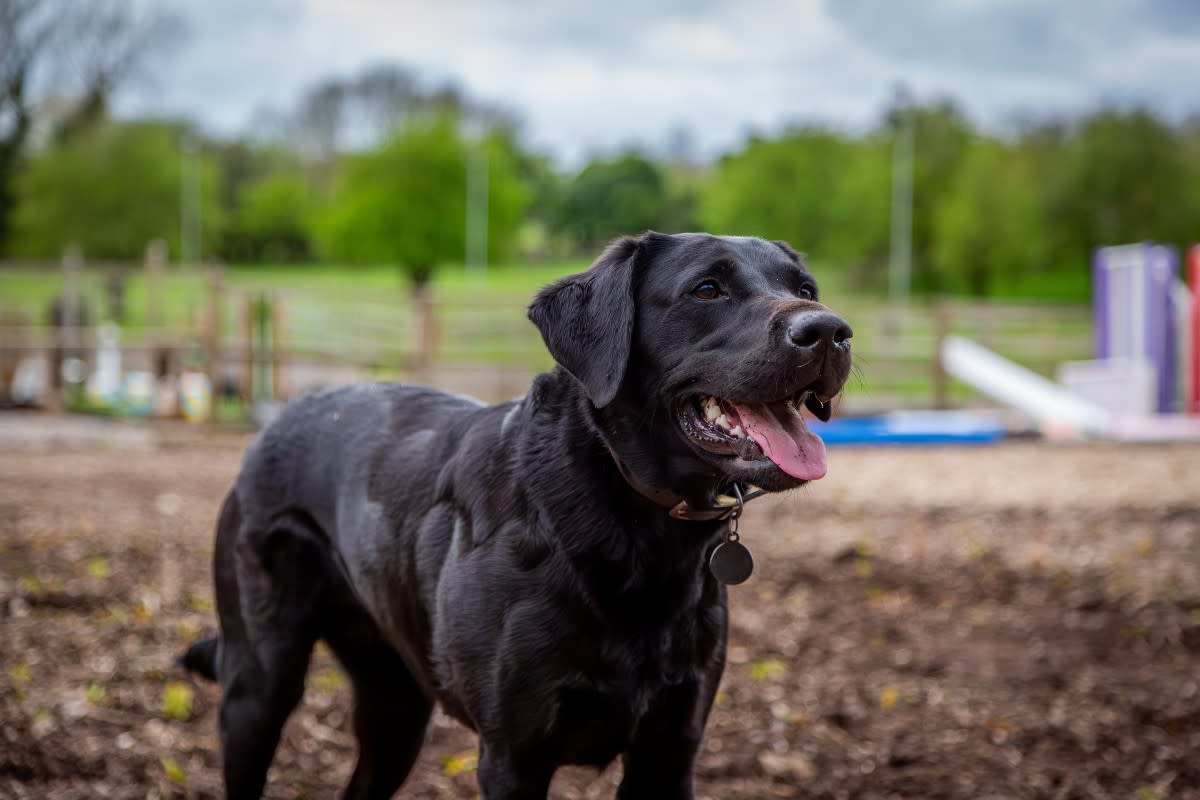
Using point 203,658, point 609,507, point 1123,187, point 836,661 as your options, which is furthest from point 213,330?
point 1123,187

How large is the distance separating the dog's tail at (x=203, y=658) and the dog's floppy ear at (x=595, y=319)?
5.48 ft

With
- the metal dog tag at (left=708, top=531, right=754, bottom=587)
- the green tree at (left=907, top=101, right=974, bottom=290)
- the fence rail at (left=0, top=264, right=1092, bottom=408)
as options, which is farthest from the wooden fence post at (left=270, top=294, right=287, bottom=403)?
the green tree at (left=907, top=101, right=974, bottom=290)

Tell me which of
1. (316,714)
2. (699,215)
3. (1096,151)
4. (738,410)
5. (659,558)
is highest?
(1096,151)

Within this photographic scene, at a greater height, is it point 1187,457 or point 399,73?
point 399,73

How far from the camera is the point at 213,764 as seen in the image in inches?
157

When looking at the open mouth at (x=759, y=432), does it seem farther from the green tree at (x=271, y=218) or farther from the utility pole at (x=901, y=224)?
the green tree at (x=271, y=218)

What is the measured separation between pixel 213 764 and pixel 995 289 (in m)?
41.3

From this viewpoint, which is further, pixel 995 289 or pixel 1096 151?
pixel 995 289

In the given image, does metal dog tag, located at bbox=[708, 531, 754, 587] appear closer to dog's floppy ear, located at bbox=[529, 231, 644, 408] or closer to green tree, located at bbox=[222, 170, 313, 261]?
dog's floppy ear, located at bbox=[529, 231, 644, 408]

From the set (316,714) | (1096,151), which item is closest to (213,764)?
(316,714)

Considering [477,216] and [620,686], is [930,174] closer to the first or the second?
[477,216]

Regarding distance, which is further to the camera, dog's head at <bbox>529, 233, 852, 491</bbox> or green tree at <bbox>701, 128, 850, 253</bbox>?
green tree at <bbox>701, 128, 850, 253</bbox>

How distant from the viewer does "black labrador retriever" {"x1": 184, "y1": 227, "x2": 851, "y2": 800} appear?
8.00ft

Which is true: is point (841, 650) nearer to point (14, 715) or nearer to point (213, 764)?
point (213, 764)
